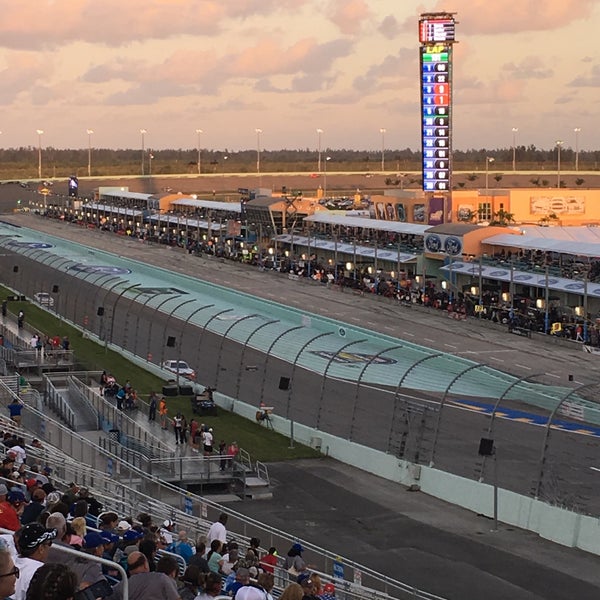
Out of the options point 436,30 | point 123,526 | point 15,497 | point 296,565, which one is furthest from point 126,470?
point 436,30

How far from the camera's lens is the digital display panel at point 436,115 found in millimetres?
105750

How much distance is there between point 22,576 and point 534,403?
75.1 ft

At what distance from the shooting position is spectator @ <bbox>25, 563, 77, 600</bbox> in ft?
27.7

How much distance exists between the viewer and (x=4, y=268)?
85250 mm

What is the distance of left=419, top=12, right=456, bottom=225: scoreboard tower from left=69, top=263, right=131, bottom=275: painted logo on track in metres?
40.0

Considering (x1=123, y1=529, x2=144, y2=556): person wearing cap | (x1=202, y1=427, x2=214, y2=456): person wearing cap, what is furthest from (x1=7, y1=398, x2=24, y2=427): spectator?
(x1=123, y1=529, x2=144, y2=556): person wearing cap

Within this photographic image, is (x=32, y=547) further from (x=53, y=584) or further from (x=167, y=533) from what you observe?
(x=167, y=533)

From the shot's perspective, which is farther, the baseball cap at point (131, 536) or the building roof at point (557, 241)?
the building roof at point (557, 241)

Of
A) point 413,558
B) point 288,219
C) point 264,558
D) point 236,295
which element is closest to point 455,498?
point 413,558

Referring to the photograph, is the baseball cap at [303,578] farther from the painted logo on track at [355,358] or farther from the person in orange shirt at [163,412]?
the person in orange shirt at [163,412]

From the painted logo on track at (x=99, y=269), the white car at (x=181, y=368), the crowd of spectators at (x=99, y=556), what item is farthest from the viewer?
the painted logo on track at (x=99, y=269)

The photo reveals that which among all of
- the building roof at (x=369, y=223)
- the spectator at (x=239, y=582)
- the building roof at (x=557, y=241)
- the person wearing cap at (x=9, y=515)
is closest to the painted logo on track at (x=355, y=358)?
the spectator at (x=239, y=582)

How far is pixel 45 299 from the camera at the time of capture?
237 ft

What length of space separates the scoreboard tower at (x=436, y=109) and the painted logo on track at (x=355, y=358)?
66774 millimetres
